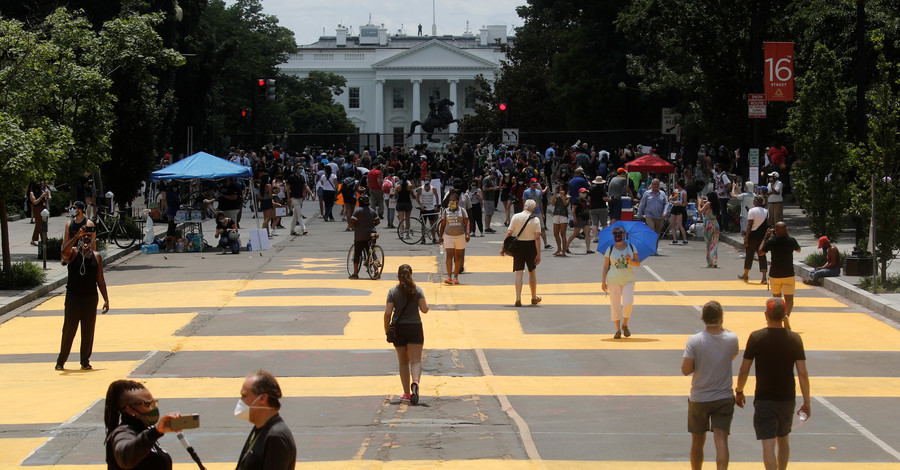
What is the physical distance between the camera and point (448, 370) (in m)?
13.5

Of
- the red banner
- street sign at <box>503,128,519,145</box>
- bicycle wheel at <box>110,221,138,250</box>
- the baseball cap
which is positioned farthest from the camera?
street sign at <box>503,128,519,145</box>

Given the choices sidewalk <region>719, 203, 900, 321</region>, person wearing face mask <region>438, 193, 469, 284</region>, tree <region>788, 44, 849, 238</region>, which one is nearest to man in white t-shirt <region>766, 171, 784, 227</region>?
sidewalk <region>719, 203, 900, 321</region>

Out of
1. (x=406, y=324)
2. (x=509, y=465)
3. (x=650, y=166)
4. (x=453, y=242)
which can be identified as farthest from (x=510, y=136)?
(x=509, y=465)

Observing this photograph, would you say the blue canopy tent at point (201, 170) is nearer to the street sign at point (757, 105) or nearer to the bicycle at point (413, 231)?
the bicycle at point (413, 231)

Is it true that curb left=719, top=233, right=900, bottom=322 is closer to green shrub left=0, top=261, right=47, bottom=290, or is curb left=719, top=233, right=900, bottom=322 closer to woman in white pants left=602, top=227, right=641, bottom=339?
woman in white pants left=602, top=227, right=641, bottom=339

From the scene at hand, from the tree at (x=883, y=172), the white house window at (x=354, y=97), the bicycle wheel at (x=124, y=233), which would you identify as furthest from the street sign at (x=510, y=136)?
the white house window at (x=354, y=97)

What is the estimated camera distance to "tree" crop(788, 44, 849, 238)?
861 inches

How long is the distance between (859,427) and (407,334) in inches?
180

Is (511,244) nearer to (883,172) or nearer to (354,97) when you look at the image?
(883,172)

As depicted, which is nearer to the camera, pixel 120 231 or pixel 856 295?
pixel 856 295

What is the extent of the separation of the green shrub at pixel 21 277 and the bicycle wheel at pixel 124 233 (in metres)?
7.27

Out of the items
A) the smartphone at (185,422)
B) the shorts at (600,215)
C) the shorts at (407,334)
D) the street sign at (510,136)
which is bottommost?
the shorts at (407,334)

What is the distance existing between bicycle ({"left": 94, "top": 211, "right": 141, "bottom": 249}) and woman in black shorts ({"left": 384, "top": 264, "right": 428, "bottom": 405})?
1726 centimetres

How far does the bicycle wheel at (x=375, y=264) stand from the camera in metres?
21.6
